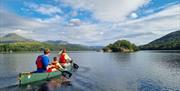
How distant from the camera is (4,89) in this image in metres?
19.4

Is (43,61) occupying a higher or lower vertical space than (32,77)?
higher

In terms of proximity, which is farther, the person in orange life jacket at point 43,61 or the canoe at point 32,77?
the person in orange life jacket at point 43,61

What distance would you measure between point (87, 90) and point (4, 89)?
283 inches

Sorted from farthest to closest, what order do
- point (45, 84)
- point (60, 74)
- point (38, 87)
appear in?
point (60, 74)
point (45, 84)
point (38, 87)

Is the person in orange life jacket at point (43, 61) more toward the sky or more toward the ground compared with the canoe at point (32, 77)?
more toward the sky

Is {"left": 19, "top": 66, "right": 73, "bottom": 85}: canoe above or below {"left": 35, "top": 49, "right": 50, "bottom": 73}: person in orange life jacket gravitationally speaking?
below

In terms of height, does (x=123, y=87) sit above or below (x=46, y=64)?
below

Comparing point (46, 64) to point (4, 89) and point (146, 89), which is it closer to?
point (4, 89)

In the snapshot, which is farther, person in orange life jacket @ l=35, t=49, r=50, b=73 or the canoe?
person in orange life jacket @ l=35, t=49, r=50, b=73

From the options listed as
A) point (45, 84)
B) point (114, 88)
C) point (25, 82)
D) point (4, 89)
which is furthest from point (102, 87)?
point (4, 89)

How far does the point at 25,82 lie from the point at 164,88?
1339cm

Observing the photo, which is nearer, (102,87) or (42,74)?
(102,87)

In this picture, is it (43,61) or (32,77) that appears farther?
(43,61)

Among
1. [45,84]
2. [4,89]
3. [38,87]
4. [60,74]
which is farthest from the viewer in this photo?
[60,74]
